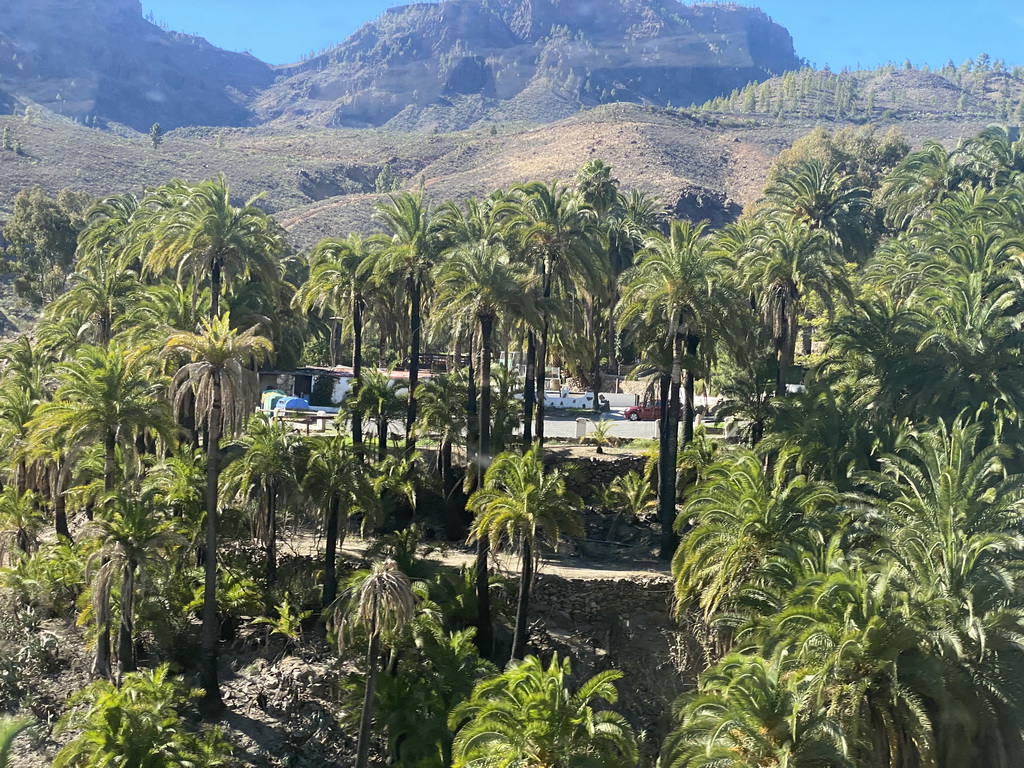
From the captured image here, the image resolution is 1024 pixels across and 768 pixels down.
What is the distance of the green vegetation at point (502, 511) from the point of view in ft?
53.4

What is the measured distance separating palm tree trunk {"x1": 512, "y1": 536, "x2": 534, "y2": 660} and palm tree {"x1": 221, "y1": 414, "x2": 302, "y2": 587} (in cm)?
656

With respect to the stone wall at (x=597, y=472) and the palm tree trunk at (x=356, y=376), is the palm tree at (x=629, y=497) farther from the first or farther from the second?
the palm tree trunk at (x=356, y=376)

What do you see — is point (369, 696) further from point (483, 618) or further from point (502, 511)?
point (483, 618)

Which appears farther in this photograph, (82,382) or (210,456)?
(82,382)

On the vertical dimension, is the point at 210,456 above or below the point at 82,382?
below

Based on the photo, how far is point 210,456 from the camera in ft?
71.4

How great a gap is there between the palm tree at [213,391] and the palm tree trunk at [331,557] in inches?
133

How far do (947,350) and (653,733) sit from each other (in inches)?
586

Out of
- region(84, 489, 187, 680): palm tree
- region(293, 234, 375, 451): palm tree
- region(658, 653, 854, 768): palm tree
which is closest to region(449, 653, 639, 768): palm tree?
region(658, 653, 854, 768): palm tree

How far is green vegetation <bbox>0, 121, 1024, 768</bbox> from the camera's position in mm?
16266

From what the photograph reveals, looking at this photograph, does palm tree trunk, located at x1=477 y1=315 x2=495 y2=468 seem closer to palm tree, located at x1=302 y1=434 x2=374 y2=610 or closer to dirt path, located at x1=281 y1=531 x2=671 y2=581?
dirt path, located at x1=281 y1=531 x2=671 y2=581

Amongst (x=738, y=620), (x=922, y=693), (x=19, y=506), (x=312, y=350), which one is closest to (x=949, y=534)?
(x=922, y=693)

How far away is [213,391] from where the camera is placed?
21.1 meters

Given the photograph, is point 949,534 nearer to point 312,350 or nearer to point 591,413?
point 591,413
